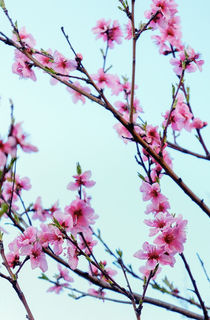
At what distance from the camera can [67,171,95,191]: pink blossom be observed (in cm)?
282

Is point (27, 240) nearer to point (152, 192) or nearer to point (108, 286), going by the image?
point (108, 286)

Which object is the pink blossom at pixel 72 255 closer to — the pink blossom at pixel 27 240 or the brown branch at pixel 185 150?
the pink blossom at pixel 27 240

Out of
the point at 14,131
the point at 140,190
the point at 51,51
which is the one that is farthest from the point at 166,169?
the point at 51,51

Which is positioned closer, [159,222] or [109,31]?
[159,222]

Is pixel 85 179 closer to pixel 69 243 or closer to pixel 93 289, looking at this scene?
pixel 69 243

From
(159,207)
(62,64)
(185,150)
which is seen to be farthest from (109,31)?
(159,207)

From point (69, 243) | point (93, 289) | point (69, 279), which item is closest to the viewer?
point (69, 243)

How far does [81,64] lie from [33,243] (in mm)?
1426

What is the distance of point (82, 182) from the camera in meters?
2.83

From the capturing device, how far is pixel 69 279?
4.01m

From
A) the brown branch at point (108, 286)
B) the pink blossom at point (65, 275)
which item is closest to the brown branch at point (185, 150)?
the brown branch at point (108, 286)

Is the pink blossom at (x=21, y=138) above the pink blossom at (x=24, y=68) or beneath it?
beneath

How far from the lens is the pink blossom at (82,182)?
2820 mm

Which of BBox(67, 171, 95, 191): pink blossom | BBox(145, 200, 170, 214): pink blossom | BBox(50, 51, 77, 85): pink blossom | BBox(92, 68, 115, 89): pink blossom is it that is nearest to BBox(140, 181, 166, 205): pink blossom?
BBox(145, 200, 170, 214): pink blossom
